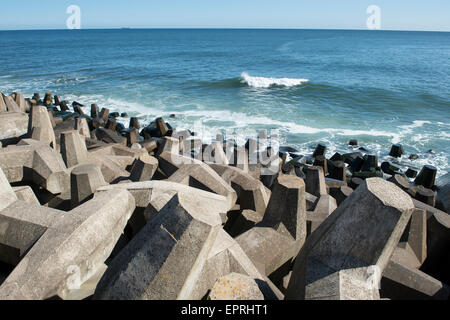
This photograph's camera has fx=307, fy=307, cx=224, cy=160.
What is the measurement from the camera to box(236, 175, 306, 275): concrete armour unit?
2461 mm

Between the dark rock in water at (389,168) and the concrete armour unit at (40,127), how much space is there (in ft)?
27.6

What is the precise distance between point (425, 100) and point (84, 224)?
68.8ft

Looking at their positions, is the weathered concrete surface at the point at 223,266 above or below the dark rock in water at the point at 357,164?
above

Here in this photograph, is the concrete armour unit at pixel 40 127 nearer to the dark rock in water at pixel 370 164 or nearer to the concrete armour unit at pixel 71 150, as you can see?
the concrete armour unit at pixel 71 150

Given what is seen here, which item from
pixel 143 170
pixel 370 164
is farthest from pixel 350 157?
pixel 143 170

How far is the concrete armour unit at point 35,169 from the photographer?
10.7 feet

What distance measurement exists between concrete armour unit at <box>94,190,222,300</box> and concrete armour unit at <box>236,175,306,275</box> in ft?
3.22

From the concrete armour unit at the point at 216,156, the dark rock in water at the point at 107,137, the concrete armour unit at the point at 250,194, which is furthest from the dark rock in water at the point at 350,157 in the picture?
the dark rock in water at the point at 107,137

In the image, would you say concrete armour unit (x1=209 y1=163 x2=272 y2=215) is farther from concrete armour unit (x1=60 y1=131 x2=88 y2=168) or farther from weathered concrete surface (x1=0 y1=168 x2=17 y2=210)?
weathered concrete surface (x1=0 y1=168 x2=17 y2=210)

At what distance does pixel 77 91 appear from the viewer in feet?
63.0

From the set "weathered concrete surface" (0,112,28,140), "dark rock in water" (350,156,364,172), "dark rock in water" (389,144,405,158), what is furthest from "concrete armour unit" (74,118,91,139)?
"dark rock in water" (389,144,405,158)
